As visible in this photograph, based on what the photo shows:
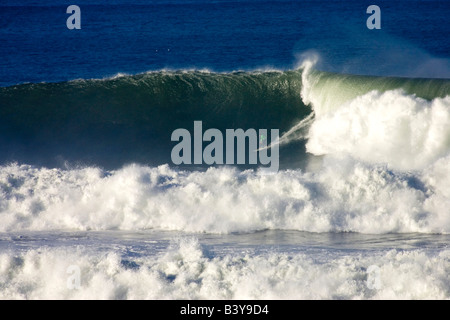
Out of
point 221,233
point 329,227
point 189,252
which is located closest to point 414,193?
point 329,227

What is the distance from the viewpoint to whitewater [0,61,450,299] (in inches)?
268

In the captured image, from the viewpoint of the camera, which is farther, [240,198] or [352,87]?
[352,87]

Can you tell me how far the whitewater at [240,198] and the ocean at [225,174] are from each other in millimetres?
28

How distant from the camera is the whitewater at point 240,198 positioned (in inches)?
268

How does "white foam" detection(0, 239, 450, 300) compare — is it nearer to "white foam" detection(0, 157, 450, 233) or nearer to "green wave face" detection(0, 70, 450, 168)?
"white foam" detection(0, 157, 450, 233)

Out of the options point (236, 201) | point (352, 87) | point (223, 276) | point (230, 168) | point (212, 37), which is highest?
point (212, 37)

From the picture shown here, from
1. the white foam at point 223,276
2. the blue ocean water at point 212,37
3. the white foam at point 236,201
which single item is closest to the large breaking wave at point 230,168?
the white foam at point 236,201

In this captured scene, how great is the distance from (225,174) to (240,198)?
1.85ft

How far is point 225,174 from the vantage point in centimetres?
984

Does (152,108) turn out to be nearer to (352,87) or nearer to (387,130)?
(352,87)

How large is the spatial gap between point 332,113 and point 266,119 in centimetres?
173

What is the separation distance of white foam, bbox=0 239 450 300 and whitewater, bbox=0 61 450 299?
2 cm

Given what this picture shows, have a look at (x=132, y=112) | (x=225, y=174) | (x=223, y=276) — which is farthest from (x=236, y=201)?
(x=132, y=112)

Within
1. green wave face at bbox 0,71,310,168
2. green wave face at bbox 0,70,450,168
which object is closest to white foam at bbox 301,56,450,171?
green wave face at bbox 0,70,450,168
